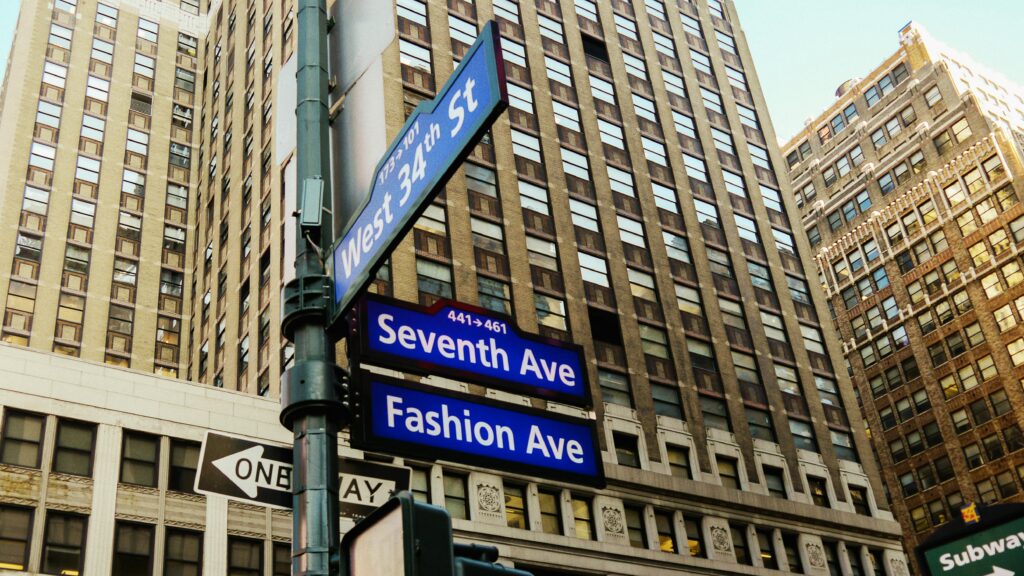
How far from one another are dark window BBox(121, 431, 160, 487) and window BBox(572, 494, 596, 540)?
1531 cm

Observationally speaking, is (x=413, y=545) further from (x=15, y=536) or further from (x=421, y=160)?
(x=15, y=536)

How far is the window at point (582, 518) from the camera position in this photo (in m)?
39.1

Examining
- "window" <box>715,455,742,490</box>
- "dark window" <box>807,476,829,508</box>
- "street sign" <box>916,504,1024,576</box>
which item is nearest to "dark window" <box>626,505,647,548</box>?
"window" <box>715,455,742,490</box>

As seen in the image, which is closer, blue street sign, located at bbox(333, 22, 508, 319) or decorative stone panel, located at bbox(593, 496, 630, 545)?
blue street sign, located at bbox(333, 22, 508, 319)

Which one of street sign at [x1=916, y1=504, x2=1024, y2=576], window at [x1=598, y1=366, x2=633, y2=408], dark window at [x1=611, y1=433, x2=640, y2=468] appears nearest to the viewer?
street sign at [x1=916, y1=504, x2=1024, y2=576]

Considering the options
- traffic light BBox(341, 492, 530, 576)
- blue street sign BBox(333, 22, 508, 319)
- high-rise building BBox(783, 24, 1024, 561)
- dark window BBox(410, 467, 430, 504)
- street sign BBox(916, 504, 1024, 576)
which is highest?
high-rise building BBox(783, 24, 1024, 561)

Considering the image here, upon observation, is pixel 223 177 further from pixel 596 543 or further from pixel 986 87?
pixel 986 87

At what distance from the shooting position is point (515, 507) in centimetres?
3797

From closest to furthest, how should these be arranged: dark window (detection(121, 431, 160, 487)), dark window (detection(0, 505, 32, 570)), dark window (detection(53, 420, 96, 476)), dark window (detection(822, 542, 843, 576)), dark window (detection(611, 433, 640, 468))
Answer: dark window (detection(0, 505, 32, 570)), dark window (detection(53, 420, 96, 476)), dark window (detection(121, 431, 160, 487)), dark window (detection(611, 433, 640, 468)), dark window (detection(822, 542, 843, 576))

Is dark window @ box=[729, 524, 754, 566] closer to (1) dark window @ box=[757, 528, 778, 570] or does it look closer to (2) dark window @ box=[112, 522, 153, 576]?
(1) dark window @ box=[757, 528, 778, 570]

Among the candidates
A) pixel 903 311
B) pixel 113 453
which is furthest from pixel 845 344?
pixel 113 453

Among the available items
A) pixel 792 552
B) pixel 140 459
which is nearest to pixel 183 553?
pixel 140 459

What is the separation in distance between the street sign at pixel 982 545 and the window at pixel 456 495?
91.7 ft

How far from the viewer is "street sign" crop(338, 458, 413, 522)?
233 inches
